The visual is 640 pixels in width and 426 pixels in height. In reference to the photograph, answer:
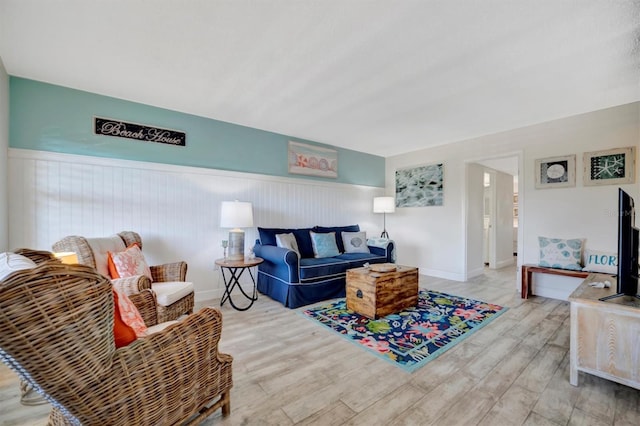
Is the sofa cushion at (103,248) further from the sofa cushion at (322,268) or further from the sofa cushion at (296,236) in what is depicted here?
the sofa cushion at (322,268)

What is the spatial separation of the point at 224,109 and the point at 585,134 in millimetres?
4573

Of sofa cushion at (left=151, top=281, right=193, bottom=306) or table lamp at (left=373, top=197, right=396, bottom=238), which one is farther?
table lamp at (left=373, top=197, right=396, bottom=238)

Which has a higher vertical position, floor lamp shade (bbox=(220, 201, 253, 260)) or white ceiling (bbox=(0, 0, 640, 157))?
white ceiling (bbox=(0, 0, 640, 157))

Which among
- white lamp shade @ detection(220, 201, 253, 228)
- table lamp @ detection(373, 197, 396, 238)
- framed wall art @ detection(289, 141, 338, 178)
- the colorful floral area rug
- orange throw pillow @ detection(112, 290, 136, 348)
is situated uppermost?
framed wall art @ detection(289, 141, 338, 178)

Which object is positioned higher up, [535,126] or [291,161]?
[535,126]

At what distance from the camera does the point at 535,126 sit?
3.72 metres

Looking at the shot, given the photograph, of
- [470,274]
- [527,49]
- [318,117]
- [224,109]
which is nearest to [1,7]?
[224,109]

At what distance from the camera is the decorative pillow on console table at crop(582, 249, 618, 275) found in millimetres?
2969

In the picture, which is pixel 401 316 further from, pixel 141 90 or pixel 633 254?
pixel 141 90

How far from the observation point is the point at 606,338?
1.65 meters

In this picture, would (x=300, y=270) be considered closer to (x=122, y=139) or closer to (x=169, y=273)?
(x=169, y=273)

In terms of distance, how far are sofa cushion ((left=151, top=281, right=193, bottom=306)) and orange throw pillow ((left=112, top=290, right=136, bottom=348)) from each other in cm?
119

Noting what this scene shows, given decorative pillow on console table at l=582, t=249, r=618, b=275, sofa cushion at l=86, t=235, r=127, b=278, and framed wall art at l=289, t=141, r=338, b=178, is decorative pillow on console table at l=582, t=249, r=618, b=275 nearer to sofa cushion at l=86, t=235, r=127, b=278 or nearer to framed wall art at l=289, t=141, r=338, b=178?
framed wall art at l=289, t=141, r=338, b=178

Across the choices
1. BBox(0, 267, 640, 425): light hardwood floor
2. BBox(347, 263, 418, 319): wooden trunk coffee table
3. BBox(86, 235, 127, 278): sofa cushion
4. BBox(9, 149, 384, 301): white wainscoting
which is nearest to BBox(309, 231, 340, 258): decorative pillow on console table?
BBox(9, 149, 384, 301): white wainscoting
